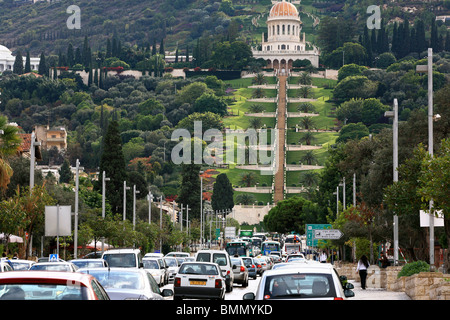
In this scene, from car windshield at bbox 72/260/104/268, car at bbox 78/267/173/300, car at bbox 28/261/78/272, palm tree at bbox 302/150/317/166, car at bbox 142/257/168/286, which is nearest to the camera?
car at bbox 78/267/173/300

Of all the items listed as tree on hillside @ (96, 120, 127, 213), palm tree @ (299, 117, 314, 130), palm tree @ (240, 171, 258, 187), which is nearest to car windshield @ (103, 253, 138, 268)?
tree on hillside @ (96, 120, 127, 213)

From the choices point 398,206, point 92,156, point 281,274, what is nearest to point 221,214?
point 92,156

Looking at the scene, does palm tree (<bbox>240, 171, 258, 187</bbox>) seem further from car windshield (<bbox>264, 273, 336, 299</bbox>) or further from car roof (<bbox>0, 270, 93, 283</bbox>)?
car roof (<bbox>0, 270, 93, 283</bbox>)

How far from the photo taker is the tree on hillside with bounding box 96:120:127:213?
246 ft

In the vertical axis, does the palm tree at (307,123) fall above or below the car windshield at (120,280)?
above

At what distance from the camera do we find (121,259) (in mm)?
29094

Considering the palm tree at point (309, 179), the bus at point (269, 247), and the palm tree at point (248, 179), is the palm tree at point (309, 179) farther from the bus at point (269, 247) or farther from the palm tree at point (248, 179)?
the bus at point (269, 247)

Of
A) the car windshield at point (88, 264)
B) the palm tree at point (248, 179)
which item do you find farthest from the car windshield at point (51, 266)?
the palm tree at point (248, 179)

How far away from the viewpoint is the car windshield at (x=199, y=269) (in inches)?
1032

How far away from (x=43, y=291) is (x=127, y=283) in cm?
701

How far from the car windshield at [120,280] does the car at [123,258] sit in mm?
12161

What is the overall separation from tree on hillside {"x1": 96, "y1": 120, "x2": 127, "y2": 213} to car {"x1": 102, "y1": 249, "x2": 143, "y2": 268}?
45661mm

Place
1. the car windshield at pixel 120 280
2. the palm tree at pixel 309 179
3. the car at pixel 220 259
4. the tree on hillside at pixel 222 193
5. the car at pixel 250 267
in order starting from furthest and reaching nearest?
the palm tree at pixel 309 179
the tree on hillside at pixel 222 193
the car at pixel 250 267
the car at pixel 220 259
the car windshield at pixel 120 280
